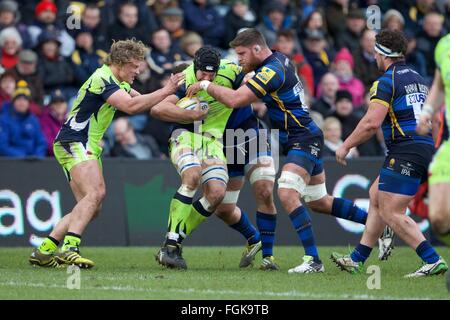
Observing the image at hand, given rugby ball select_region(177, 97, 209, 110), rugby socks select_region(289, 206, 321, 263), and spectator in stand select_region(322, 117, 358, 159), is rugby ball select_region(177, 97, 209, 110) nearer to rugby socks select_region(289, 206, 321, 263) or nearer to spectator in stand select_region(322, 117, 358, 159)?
rugby socks select_region(289, 206, 321, 263)

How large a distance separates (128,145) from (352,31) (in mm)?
5677

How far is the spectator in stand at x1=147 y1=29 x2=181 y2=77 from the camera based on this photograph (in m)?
19.1

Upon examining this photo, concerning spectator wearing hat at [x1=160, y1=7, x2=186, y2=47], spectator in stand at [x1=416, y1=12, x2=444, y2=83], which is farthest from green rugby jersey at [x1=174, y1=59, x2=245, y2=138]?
spectator in stand at [x1=416, y1=12, x2=444, y2=83]

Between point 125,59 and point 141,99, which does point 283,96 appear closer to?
point 141,99

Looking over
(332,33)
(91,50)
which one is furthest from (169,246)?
(332,33)

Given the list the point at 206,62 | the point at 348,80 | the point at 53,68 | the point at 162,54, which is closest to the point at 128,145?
the point at 53,68

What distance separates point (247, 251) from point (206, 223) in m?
3.51

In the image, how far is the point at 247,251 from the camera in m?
13.6

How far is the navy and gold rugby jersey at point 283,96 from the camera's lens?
486 inches

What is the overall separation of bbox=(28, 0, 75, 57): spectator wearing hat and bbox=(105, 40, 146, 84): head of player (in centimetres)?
614

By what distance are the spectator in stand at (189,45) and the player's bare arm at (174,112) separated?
5.98 metres

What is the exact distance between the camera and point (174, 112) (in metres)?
13.0

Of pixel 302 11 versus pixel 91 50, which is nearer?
pixel 91 50
